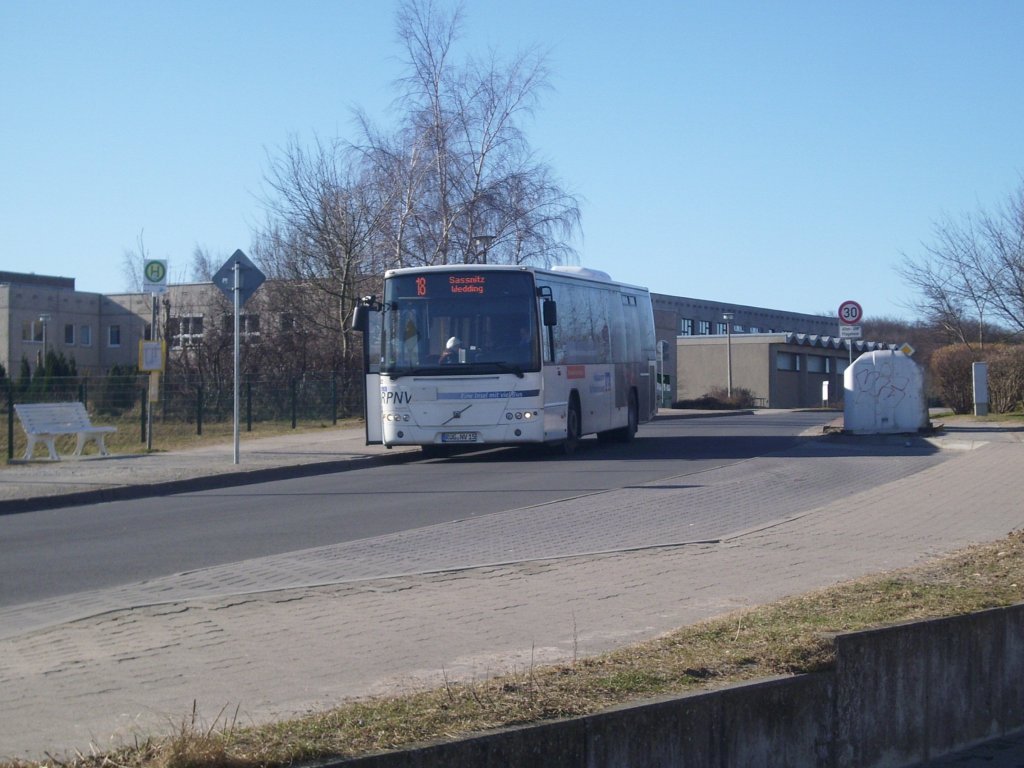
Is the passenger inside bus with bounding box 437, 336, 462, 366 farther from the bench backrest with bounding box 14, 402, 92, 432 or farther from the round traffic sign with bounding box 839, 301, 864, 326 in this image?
the round traffic sign with bounding box 839, 301, 864, 326

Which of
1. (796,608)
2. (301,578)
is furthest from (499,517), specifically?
(796,608)

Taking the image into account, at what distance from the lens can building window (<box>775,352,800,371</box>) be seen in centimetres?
6765

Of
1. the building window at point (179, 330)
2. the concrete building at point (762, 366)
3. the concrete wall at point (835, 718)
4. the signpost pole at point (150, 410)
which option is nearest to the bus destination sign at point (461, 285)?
the signpost pole at point (150, 410)

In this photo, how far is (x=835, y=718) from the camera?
18.5 ft

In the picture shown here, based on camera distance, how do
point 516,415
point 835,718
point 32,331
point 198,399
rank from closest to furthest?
point 835,718, point 516,415, point 198,399, point 32,331

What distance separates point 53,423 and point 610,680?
2058 cm

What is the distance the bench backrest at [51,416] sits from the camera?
75.3 ft

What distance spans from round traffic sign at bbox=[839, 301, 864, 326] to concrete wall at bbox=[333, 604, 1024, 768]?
858 inches

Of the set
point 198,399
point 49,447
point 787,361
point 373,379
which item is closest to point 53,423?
point 49,447

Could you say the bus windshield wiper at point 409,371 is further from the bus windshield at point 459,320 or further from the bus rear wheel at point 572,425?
the bus rear wheel at point 572,425

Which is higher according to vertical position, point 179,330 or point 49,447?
point 179,330

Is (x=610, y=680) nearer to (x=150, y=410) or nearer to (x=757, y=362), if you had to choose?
(x=150, y=410)

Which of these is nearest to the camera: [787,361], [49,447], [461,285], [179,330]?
[461,285]

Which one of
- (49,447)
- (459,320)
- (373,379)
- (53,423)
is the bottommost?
(49,447)
